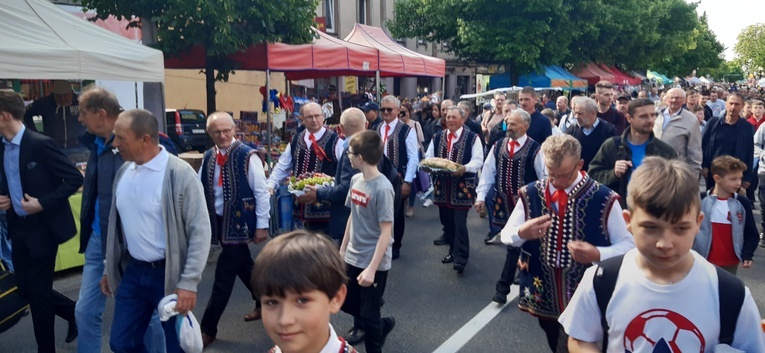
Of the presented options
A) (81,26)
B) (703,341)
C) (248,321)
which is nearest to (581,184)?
(703,341)

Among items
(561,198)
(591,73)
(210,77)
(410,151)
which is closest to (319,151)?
(410,151)

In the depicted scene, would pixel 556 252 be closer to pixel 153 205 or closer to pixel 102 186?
pixel 153 205

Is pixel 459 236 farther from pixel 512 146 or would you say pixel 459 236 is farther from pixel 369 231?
pixel 369 231

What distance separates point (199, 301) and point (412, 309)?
6.35 feet

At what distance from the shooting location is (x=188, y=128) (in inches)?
743

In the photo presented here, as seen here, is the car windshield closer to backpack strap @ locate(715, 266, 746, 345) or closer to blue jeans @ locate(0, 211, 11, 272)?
blue jeans @ locate(0, 211, 11, 272)

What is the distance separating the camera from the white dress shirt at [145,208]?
3.71 metres

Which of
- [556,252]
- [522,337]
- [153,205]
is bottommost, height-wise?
[522,337]

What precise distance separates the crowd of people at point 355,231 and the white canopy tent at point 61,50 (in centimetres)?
303

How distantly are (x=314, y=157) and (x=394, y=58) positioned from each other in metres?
9.01

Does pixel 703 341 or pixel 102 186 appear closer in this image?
pixel 703 341

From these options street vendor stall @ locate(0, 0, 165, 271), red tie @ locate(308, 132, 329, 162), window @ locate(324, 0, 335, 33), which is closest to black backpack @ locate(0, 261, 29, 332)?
street vendor stall @ locate(0, 0, 165, 271)

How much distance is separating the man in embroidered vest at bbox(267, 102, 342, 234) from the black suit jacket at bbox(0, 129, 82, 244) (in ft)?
6.69

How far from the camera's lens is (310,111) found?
6.43 m
